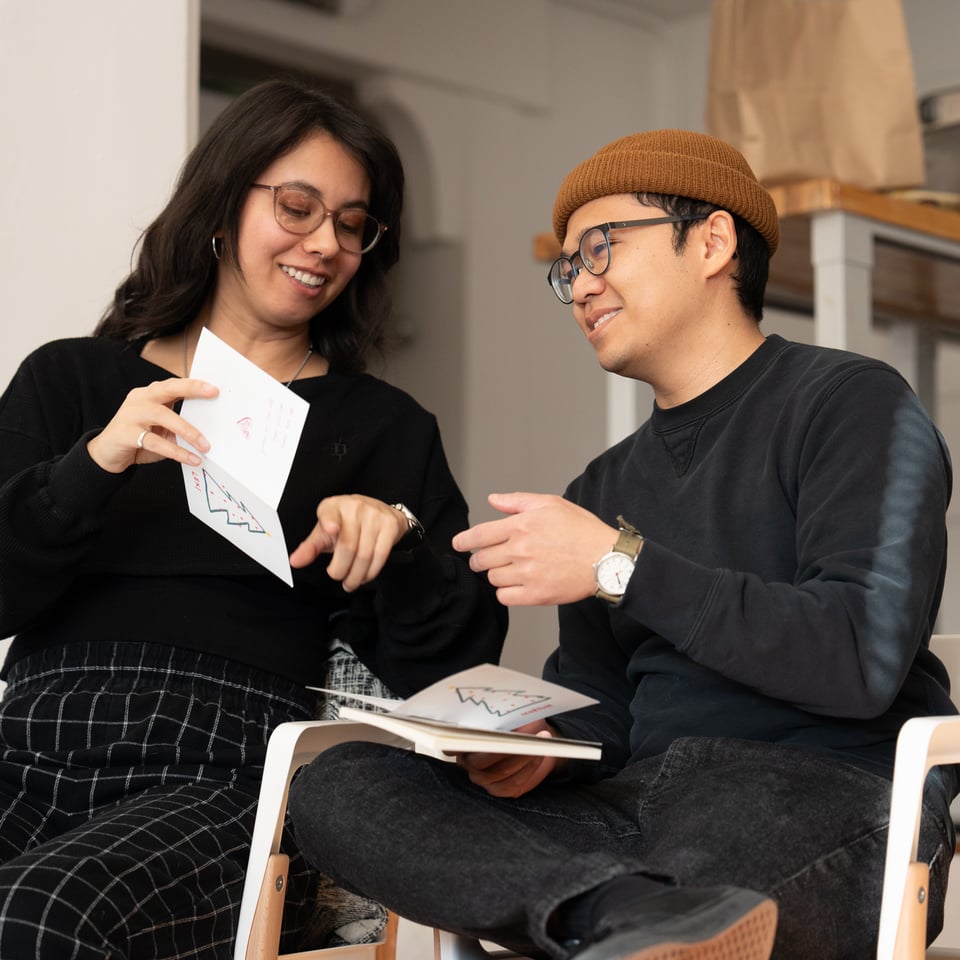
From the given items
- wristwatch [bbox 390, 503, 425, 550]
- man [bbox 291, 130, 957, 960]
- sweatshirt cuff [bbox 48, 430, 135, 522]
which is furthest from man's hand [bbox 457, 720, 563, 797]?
sweatshirt cuff [bbox 48, 430, 135, 522]

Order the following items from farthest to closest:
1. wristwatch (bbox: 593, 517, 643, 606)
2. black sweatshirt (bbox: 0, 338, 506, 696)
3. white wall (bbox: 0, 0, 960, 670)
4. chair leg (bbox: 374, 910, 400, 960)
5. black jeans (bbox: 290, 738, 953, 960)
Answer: white wall (bbox: 0, 0, 960, 670)
black sweatshirt (bbox: 0, 338, 506, 696)
chair leg (bbox: 374, 910, 400, 960)
wristwatch (bbox: 593, 517, 643, 606)
black jeans (bbox: 290, 738, 953, 960)

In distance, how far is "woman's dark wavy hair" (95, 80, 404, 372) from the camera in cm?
202

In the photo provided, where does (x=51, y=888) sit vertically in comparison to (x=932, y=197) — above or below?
below

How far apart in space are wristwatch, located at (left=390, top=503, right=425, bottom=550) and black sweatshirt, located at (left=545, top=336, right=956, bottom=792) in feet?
0.74

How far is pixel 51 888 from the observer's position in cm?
142

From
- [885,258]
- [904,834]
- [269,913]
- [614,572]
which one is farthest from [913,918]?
[885,258]

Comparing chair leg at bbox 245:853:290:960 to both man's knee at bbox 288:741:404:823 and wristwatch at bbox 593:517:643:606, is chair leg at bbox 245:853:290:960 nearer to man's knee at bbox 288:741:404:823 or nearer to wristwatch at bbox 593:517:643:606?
man's knee at bbox 288:741:404:823

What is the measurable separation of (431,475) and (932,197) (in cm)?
130

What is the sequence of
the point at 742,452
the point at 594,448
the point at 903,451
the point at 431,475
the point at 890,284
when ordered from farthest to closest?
the point at 594,448
the point at 890,284
the point at 431,475
the point at 742,452
the point at 903,451

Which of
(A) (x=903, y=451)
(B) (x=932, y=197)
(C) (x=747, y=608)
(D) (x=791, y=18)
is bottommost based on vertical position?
(C) (x=747, y=608)

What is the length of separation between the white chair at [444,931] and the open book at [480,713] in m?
0.23

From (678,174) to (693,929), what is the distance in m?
0.97

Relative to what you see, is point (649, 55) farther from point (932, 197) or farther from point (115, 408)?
point (115, 408)

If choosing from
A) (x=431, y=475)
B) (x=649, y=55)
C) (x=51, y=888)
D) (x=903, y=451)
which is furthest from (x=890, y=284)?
(x=649, y=55)
